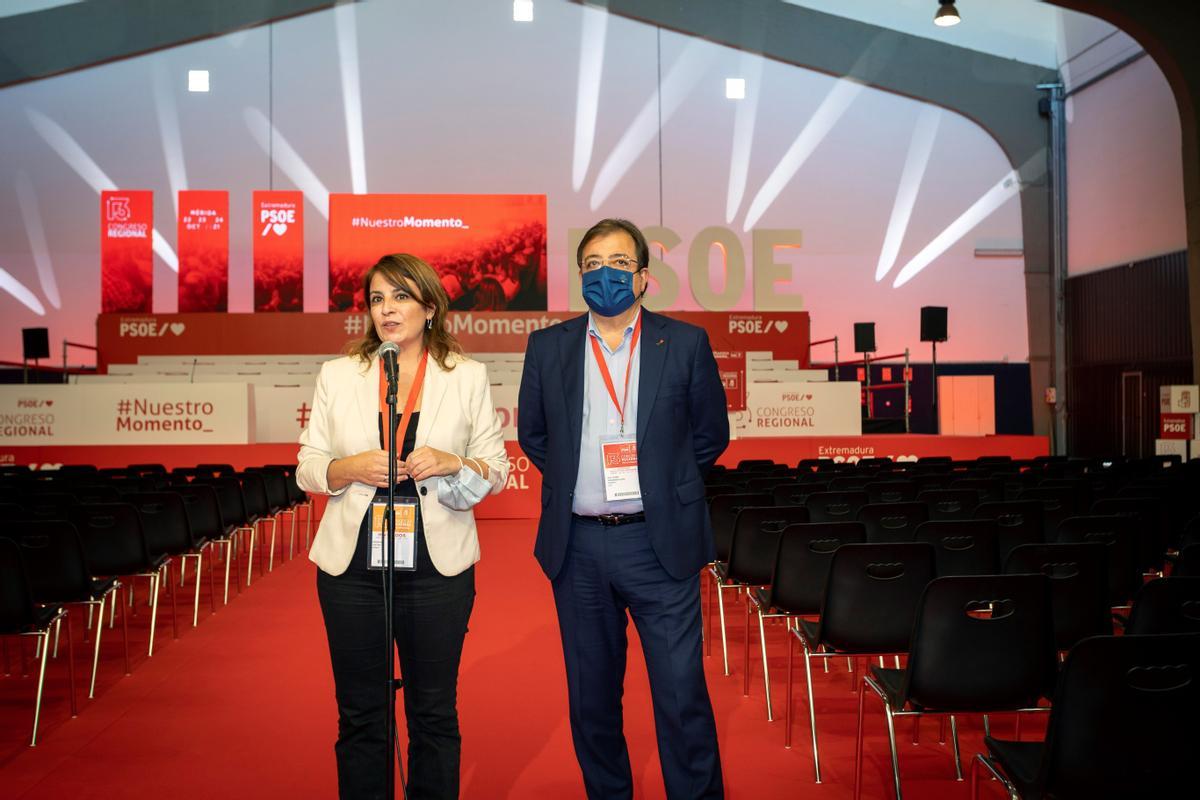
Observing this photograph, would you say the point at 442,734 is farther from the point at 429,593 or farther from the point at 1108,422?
the point at 1108,422

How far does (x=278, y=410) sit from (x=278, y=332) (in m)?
3.19

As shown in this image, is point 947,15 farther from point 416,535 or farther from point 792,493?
point 416,535

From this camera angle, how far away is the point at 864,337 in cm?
1481

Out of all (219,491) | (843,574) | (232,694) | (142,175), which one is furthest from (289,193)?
(843,574)

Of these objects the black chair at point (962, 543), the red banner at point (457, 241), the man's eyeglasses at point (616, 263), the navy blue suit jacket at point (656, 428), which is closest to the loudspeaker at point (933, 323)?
the red banner at point (457, 241)

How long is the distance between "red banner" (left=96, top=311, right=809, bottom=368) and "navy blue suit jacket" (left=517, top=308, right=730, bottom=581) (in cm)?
1161

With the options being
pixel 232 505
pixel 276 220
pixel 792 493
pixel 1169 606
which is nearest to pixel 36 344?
pixel 276 220

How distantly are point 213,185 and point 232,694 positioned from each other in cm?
1363

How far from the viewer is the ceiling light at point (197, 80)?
1516 cm

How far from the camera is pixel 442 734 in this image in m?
2.03

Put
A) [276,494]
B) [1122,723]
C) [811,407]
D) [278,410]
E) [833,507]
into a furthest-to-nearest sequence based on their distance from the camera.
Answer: [278,410] < [811,407] < [276,494] < [833,507] < [1122,723]

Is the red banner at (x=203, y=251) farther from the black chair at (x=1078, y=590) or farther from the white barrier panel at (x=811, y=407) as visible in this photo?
the black chair at (x=1078, y=590)

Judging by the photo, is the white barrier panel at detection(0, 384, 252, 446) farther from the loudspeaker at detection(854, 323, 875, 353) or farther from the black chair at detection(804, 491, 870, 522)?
the loudspeaker at detection(854, 323, 875, 353)

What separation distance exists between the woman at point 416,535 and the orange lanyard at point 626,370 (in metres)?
0.32
